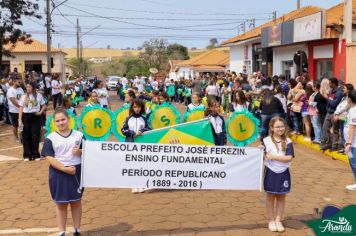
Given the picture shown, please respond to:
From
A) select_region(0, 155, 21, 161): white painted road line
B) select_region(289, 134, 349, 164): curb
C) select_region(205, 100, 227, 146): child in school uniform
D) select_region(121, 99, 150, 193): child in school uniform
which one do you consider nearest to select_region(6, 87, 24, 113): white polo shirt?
select_region(0, 155, 21, 161): white painted road line

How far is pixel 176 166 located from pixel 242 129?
3.80m

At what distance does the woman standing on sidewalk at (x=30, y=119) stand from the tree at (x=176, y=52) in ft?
228

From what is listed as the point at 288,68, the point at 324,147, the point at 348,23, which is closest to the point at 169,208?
the point at 324,147

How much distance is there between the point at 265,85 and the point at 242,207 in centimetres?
750

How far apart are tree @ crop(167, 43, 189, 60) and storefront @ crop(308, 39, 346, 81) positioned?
2339 inches

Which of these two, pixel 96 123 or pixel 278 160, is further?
pixel 96 123

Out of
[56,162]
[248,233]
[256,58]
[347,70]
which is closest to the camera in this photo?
[56,162]

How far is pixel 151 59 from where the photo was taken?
78.0 metres

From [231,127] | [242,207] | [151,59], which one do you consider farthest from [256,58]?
[151,59]

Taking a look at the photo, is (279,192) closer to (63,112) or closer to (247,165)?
(247,165)

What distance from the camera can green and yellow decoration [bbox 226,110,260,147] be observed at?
9219 mm

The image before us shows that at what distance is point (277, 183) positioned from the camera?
5.66 meters

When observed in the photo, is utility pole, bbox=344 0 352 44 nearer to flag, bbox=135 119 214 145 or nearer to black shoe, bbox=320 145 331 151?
black shoe, bbox=320 145 331 151

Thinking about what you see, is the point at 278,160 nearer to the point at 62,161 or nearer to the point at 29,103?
the point at 62,161
